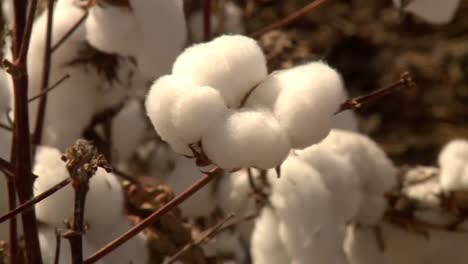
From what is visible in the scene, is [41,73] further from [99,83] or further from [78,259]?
[78,259]

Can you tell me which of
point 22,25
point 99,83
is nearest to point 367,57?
point 99,83

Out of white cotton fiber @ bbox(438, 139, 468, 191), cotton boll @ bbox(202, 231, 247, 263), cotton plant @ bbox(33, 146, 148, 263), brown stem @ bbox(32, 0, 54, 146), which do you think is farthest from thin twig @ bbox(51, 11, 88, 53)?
white cotton fiber @ bbox(438, 139, 468, 191)

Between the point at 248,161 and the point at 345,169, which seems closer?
the point at 248,161

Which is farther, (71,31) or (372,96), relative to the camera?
(71,31)

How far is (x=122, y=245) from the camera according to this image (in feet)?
3.64

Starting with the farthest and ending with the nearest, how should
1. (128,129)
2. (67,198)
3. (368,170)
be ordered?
(128,129)
(368,170)
(67,198)

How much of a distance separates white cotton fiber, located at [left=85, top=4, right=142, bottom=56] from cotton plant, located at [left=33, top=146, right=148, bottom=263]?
14 cm

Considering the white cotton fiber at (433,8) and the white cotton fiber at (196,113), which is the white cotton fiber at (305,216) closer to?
the white cotton fiber at (433,8)

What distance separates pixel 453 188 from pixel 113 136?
50 centimetres

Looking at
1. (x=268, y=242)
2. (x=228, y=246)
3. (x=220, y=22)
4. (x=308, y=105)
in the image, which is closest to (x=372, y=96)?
(x=308, y=105)

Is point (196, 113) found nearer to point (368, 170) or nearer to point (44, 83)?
point (44, 83)

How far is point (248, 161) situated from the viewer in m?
0.88

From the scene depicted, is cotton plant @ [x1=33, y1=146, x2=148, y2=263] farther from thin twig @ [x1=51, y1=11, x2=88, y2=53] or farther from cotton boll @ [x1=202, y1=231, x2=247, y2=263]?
cotton boll @ [x1=202, y1=231, x2=247, y2=263]

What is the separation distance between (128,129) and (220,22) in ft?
0.72
